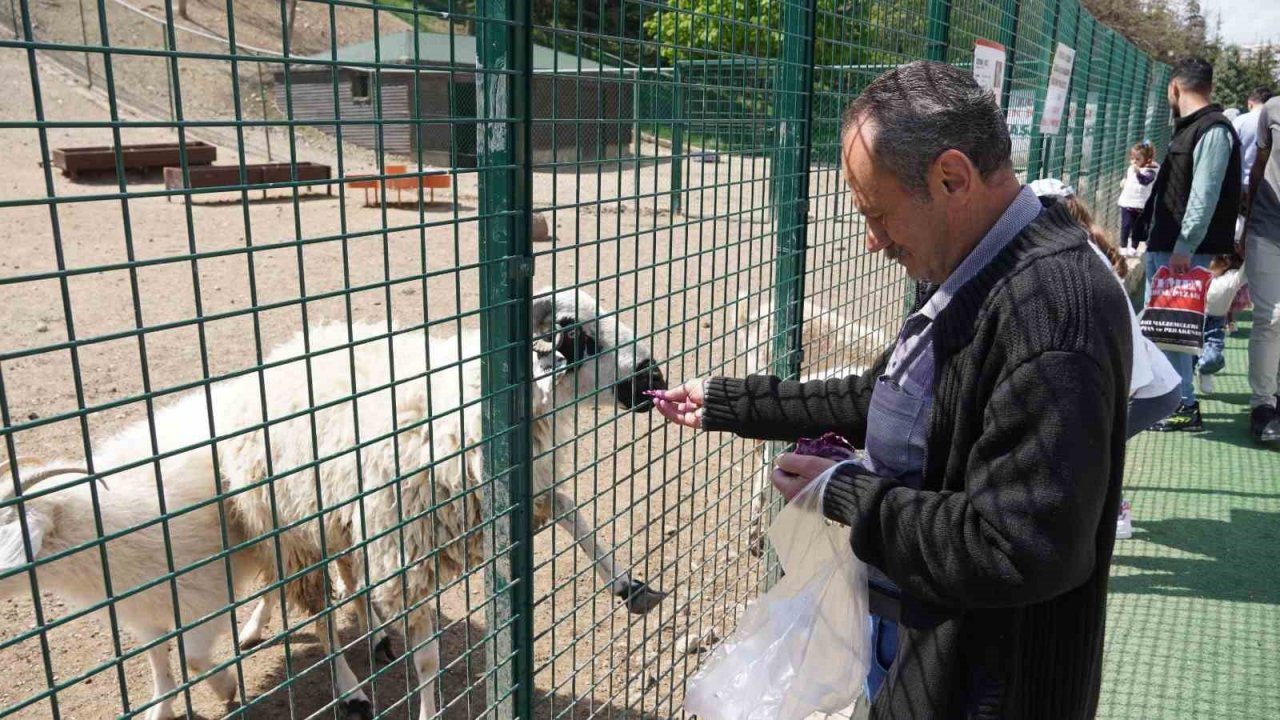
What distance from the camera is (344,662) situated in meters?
4.07

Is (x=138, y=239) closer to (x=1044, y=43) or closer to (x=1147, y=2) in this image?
(x=1044, y=43)

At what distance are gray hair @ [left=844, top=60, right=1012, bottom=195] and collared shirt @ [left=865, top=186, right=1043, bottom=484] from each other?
3.7 inches

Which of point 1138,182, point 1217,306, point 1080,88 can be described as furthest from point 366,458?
point 1138,182

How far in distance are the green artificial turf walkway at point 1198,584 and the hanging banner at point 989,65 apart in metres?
2.57

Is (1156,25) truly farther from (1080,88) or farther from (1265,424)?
(1265,424)

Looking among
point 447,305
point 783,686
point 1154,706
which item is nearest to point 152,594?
point 783,686

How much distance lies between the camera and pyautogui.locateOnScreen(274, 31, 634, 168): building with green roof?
1.61m

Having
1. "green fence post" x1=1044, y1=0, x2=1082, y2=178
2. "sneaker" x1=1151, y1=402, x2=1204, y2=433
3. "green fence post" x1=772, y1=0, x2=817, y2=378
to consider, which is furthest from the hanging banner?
"sneaker" x1=1151, y1=402, x2=1204, y2=433

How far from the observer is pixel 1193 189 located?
5.99 meters

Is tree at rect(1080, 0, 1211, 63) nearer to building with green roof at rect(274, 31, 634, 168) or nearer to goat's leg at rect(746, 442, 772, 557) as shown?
building with green roof at rect(274, 31, 634, 168)

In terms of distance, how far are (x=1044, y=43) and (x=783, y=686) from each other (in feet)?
21.4

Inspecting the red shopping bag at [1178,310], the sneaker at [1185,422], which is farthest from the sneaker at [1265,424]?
the red shopping bag at [1178,310]

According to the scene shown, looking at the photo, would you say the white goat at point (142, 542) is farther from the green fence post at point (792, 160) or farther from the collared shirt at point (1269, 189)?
the collared shirt at point (1269, 189)

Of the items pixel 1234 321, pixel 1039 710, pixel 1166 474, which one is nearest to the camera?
pixel 1039 710
